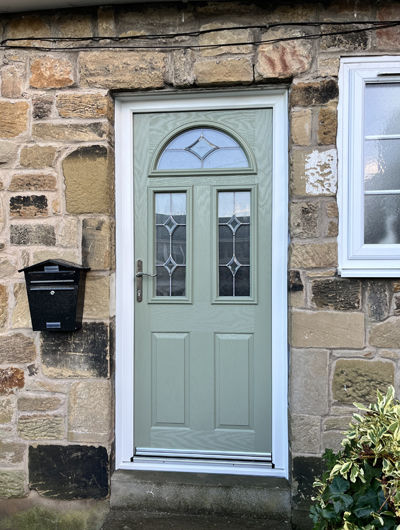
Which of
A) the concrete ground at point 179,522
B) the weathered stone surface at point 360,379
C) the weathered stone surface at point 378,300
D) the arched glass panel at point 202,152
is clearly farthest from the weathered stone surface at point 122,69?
the concrete ground at point 179,522

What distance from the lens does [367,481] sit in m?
1.66

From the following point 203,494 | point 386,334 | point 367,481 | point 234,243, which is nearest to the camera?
point 367,481

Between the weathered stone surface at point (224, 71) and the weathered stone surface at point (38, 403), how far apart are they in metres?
2.07

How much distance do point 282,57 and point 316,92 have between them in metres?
0.28

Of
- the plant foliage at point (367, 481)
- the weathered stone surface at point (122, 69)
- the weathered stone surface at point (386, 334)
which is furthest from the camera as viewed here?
the weathered stone surface at point (122, 69)

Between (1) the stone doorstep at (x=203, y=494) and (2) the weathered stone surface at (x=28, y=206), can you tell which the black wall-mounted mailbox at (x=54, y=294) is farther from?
(1) the stone doorstep at (x=203, y=494)

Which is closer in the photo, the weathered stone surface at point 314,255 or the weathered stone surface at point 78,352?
the weathered stone surface at point 314,255

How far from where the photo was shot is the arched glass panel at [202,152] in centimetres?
269

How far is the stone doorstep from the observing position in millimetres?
2490

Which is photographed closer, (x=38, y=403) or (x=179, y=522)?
(x=179, y=522)

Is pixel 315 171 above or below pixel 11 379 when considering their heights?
above

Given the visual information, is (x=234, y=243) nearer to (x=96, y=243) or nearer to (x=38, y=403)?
(x=96, y=243)

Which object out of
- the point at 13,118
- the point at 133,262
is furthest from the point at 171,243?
the point at 13,118

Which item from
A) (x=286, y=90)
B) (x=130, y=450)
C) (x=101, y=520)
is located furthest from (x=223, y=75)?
(x=101, y=520)
